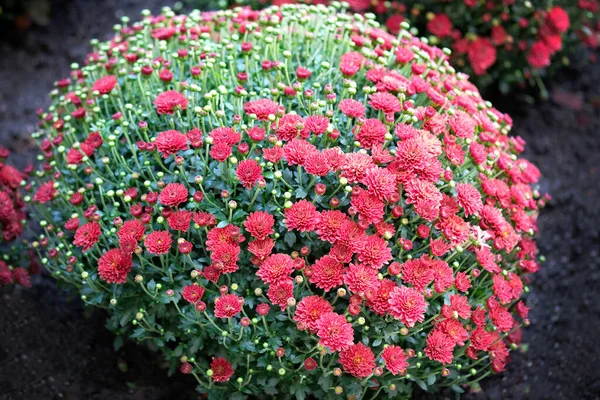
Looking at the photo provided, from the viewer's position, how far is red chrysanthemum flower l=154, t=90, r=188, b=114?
2.31 m

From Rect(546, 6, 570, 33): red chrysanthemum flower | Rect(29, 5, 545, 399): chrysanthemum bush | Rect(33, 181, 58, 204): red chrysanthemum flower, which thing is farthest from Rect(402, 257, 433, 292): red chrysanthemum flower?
Rect(546, 6, 570, 33): red chrysanthemum flower

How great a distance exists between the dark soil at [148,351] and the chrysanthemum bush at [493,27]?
0.40 meters

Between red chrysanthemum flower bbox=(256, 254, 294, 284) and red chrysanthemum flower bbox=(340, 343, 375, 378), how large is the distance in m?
0.31

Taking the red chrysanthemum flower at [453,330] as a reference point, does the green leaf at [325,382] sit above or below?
below

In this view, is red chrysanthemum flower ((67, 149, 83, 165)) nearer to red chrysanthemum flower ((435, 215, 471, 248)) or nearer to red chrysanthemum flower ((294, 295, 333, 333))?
red chrysanthemum flower ((294, 295, 333, 333))

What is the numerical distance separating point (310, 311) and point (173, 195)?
0.60 meters

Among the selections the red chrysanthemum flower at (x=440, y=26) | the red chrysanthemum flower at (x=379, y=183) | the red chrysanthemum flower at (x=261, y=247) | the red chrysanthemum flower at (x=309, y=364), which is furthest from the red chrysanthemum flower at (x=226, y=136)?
the red chrysanthemum flower at (x=440, y=26)

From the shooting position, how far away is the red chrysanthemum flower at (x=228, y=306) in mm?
2068

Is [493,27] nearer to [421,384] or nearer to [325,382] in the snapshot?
[421,384]

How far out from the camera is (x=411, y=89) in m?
2.48

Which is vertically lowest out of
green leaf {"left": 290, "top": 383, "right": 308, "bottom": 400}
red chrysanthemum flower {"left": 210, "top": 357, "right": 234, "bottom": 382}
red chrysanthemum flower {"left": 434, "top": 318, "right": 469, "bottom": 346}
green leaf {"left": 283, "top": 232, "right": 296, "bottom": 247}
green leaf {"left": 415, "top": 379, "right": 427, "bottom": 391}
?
green leaf {"left": 415, "top": 379, "right": 427, "bottom": 391}

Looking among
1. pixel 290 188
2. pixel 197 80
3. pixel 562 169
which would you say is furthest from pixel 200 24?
pixel 562 169

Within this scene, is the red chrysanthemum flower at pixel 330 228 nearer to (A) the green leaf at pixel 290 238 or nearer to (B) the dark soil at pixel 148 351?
(A) the green leaf at pixel 290 238

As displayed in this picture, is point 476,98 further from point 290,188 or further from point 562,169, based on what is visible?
point 562,169
